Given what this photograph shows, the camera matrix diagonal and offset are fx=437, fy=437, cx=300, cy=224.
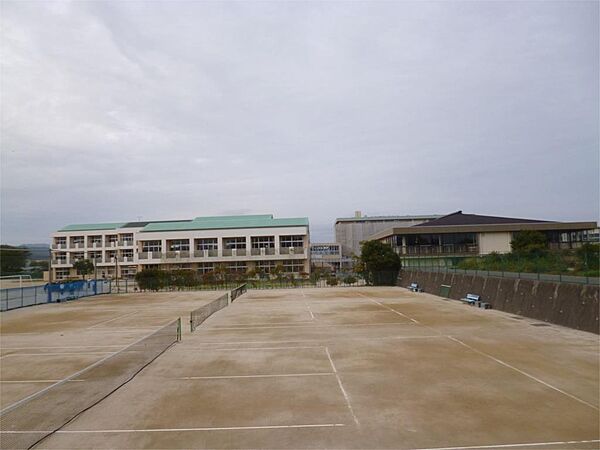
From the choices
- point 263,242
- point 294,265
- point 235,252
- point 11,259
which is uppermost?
point 263,242

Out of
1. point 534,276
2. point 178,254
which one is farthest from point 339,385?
point 178,254

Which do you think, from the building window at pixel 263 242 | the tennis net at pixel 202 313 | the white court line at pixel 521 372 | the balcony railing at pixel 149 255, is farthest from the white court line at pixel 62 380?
the balcony railing at pixel 149 255

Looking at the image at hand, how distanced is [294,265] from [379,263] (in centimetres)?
1879

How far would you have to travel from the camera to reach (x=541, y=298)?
2053 centimetres

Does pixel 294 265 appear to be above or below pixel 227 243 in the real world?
below

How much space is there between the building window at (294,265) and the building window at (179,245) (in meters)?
15.0

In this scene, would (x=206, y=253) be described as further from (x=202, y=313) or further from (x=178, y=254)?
(x=202, y=313)

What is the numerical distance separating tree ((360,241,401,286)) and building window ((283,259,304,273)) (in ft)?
53.3

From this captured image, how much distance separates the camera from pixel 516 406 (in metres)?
8.81

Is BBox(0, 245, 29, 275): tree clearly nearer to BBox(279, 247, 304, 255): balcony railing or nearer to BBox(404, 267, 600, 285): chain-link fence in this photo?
BBox(279, 247, 304, 255): balcony railing

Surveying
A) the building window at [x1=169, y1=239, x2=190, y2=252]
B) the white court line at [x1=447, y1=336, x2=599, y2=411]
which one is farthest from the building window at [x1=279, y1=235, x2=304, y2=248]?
the white court line at [x1=447, y1=336, x2=599, y2=411]

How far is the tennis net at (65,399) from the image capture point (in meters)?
7.93

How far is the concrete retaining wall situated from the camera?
17094mm

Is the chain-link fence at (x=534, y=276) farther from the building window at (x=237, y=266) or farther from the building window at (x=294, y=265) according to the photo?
the building window at (x=237, y=266)
